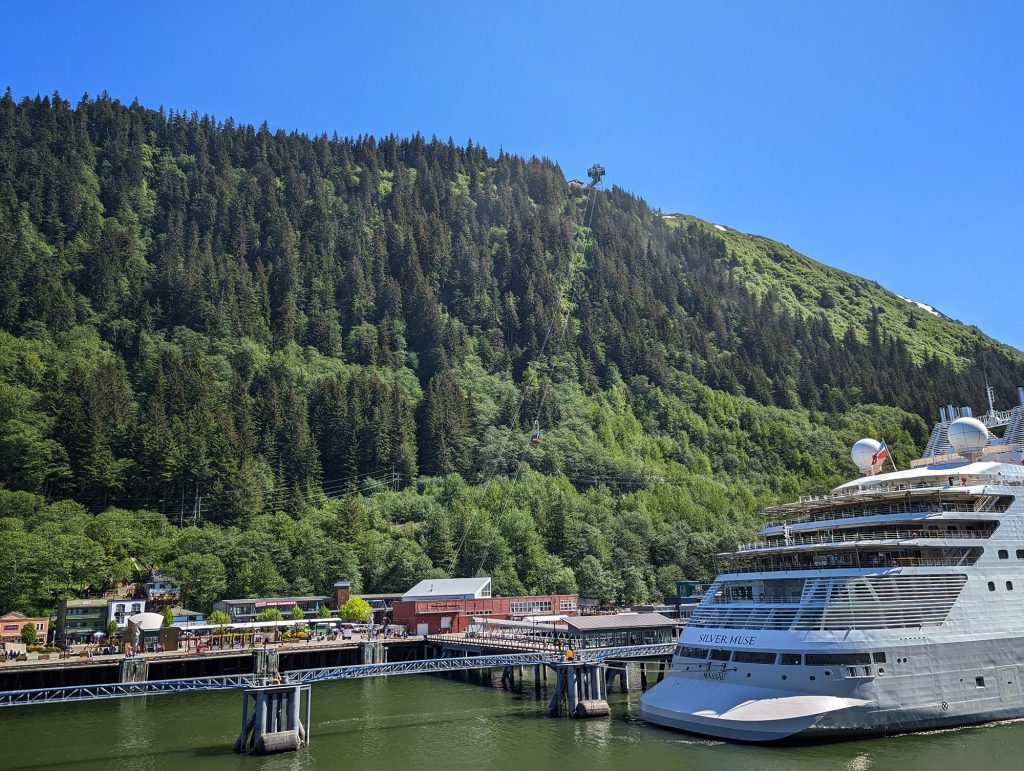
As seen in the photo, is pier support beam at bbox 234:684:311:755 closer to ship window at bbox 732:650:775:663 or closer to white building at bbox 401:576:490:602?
ship window at bbox 732:650:775:663

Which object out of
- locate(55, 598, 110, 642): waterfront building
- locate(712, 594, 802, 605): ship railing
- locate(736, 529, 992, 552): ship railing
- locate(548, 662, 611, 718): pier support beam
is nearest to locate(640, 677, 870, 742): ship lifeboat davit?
locate(712, 594, 802, 605): ship railing

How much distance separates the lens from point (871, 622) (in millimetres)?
39500

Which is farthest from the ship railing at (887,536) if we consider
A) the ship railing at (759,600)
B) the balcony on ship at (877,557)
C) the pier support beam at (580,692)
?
the pier support beam at (580,692)

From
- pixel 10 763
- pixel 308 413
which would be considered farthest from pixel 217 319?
pixel 10 763

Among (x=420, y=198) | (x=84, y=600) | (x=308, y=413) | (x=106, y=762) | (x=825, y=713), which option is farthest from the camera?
(x=420, y=198)

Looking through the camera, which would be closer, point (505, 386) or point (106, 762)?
point (106, 762)

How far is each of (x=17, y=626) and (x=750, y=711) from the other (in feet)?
223

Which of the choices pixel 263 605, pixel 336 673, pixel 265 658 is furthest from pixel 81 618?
pixel 336 673

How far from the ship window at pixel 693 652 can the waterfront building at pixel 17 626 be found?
196ft

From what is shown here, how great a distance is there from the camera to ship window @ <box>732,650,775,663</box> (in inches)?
1556

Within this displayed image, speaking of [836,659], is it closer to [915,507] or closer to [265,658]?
[915,507]

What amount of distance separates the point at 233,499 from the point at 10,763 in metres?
67.2

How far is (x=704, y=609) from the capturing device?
154 ft

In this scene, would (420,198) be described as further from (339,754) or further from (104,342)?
(339,754)
